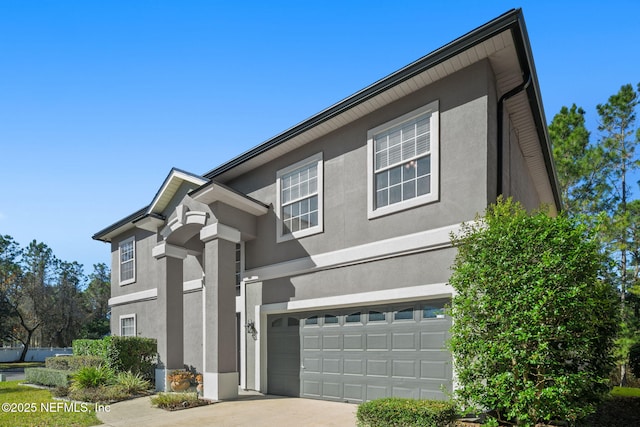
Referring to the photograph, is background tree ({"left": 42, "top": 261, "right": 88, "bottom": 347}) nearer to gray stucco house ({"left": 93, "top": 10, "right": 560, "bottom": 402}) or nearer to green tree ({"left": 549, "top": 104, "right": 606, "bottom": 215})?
gray stucco house ({"left": 93, "top": 10, "right": 560, "bottom": 402})

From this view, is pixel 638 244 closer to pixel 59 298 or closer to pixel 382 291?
pixel 382 291

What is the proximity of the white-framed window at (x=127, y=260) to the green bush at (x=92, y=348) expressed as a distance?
12.0 feet

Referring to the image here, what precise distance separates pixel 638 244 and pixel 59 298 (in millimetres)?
47049

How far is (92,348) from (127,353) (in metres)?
1.87

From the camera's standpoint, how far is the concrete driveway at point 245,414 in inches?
354

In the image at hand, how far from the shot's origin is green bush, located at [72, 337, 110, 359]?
47.9 feet

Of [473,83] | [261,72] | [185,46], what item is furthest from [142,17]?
[473,83]

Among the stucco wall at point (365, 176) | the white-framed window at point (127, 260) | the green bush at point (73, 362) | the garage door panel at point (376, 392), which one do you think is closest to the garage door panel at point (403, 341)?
the garage door panel at point (376, 392)

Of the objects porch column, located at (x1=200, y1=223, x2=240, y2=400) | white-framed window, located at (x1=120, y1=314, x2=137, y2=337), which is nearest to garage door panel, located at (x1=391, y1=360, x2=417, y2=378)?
porch column, located at (x1=200, y1=223, x2=240, y2=400)

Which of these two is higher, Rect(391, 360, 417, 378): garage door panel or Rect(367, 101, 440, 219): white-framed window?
Rect(367, 101, 440, 219): white-framed window

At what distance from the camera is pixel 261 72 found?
1061 centimetres

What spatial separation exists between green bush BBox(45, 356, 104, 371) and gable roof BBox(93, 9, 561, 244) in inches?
303

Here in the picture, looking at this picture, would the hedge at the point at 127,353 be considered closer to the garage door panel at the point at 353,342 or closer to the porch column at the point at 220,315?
the porch column at the point at 220,315

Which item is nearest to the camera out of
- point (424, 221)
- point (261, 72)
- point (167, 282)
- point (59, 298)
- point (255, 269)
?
point (424, 221)
